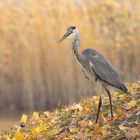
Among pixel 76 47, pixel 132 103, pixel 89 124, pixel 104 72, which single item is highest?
pixel 76 47

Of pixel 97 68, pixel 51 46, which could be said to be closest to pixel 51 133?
pixel 97 68

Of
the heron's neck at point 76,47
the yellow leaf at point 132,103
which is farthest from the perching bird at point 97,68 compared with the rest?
the yellow leaf at point 132,103

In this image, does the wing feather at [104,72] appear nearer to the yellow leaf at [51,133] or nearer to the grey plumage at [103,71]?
the grey plumage at [103,71]

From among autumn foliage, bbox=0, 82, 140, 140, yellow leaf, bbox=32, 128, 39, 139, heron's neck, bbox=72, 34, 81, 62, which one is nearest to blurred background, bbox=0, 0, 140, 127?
autumn foliage, bbox=0, 82, 140, 140

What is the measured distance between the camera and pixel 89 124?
29.3ft

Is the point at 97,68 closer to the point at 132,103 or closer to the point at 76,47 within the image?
the point at 76,47

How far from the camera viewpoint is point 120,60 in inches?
625

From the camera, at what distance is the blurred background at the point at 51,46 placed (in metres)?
15.6

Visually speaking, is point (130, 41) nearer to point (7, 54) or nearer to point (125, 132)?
point (7, 54)

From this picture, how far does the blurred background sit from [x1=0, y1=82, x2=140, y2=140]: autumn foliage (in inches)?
206

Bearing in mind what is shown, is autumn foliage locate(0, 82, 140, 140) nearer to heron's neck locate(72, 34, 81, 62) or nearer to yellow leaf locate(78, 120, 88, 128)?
yellow leaf locate(78, 120, 88, 128)

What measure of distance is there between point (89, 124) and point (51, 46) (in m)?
7.07

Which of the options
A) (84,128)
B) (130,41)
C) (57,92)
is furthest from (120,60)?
(84,128)

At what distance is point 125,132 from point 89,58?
0.93 meters
